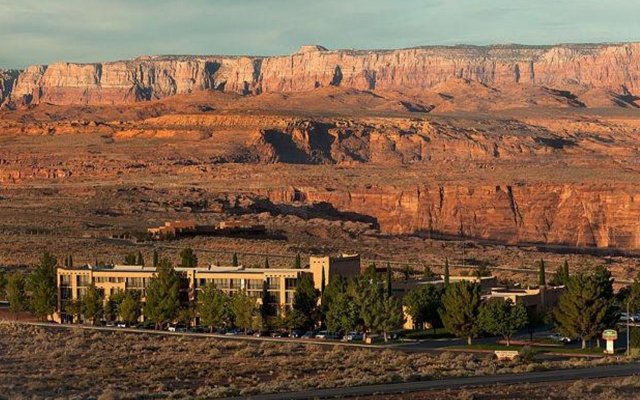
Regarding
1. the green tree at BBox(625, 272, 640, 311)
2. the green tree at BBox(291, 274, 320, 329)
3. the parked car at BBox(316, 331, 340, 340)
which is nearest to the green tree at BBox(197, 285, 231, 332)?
the green tree at BBox(291, 274, 320, 329)

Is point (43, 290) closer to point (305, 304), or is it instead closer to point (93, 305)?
point (93, 305)

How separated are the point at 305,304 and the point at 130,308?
31.0ft

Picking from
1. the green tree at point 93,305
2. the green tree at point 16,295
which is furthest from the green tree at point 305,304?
the green tree at point 16,295

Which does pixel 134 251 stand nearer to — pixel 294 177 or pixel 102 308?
pixel 102 308

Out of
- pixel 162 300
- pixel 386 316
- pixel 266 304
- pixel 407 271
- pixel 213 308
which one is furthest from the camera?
pixel 407 271

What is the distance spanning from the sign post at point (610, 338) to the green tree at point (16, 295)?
3354 centimetres

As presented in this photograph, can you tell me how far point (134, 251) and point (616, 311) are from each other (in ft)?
160

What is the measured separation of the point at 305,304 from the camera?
85938 millimetres

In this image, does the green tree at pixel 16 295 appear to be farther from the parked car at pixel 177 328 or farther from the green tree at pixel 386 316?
the green tree at pixel 386 316

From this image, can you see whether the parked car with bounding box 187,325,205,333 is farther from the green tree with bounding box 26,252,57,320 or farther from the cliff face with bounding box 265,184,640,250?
the cliff face with bounding box 265,184,640,250

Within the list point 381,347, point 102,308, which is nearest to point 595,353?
point 381,347

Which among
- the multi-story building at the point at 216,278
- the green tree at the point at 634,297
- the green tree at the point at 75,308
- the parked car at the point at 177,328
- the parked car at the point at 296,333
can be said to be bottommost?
the parked car at the point at 177,328

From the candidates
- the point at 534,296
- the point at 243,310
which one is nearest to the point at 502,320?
the point at 534,296

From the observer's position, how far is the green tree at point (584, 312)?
258 ft
